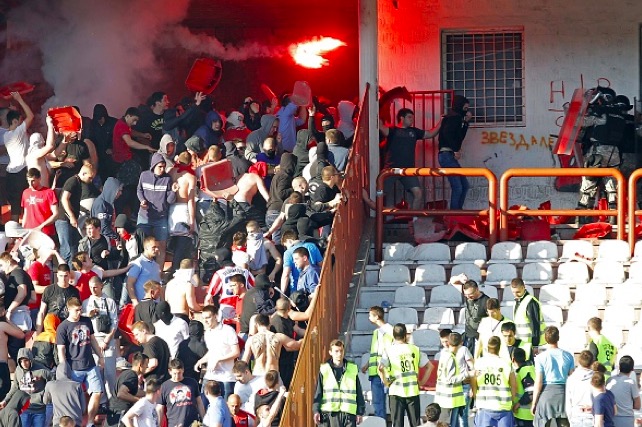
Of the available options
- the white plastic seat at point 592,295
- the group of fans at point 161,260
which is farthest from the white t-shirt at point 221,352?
the white plastic seat at point 592,295

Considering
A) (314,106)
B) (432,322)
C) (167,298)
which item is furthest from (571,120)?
(167,298)

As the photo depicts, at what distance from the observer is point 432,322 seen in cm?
1591

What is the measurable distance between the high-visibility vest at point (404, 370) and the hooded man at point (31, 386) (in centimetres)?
357

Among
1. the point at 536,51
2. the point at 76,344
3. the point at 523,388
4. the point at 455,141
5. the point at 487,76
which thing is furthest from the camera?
the point at 487,76

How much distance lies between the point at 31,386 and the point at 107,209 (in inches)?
115

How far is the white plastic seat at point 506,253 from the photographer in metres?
17.0

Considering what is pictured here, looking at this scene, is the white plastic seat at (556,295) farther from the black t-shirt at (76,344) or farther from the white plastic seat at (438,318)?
the black t-shirt at (76,344)

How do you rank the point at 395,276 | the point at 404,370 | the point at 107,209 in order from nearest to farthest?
1. the point at 404,370
2. the point at 395,276
3. the point at 107,209

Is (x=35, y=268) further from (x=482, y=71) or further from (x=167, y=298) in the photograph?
(x=482, y=71)

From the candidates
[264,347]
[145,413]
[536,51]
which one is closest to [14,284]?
[145,413]

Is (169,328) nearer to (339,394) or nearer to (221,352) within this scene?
(221,352)

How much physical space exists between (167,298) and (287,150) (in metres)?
3.94

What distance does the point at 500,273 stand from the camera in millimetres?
16656

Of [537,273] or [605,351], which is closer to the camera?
[605,351]
